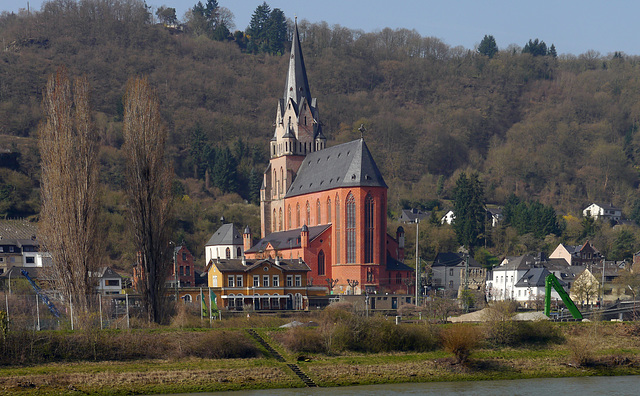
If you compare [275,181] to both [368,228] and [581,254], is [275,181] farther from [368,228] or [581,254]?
[581,254]

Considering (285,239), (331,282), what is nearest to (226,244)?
(285,239)

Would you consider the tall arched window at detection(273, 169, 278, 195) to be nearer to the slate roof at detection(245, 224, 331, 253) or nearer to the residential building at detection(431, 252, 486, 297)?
the slate roof at detection(245, 224, 331, 253)

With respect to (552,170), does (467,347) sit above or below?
below

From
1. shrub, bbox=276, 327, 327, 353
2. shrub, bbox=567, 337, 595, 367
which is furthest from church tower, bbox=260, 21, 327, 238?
shrub, bbox=567, 337, 595, 367

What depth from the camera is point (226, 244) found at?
11031cm

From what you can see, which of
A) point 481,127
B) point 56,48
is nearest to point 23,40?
point 56,48

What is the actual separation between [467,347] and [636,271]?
5909 cm

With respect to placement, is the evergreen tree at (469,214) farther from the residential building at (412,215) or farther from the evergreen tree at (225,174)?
the evergreen tree at (225,174)

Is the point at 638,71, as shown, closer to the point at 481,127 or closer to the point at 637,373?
the point at 481,127

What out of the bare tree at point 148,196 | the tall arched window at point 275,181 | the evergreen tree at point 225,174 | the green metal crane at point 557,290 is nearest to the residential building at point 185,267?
the tall arched window at point 275,181

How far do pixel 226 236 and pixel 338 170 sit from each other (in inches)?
876

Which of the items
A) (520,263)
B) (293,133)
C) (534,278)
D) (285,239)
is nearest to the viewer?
(534,278)

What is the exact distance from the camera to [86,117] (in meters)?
51.4

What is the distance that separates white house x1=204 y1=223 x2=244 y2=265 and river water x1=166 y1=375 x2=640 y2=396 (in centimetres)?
6589
